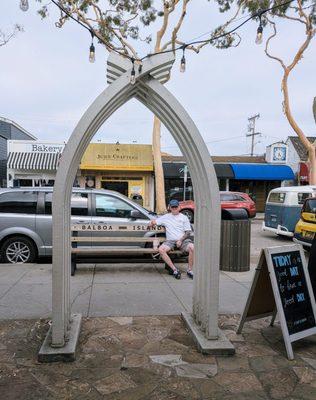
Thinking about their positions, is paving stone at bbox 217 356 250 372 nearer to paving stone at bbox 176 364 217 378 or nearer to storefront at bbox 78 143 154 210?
paving stone at bbox 176 364 217 378

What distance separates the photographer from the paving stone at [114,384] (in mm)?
3205

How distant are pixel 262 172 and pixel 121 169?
9166mm

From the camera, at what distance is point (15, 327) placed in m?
4.47

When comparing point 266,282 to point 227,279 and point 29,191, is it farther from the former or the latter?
point 29,191

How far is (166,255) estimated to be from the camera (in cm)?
709

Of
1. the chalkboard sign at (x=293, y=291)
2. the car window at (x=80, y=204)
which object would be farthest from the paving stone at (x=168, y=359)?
the car window at (x=80, y=204)

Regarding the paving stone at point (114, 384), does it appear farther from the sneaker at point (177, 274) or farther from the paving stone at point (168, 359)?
the sneaker at point (177, 274)

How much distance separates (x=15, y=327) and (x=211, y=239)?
2.52 meters

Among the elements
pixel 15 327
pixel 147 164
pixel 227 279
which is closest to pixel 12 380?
pixel 15 327

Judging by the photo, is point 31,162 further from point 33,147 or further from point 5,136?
point 5,136

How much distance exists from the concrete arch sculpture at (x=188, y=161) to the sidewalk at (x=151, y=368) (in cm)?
31

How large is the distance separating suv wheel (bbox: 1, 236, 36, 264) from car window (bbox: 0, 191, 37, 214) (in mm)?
590

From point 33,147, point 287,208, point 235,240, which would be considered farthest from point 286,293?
point 33,147

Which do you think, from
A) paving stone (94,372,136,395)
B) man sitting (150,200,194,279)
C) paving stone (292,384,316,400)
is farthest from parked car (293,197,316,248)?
paving stone (94,372,136,395)
